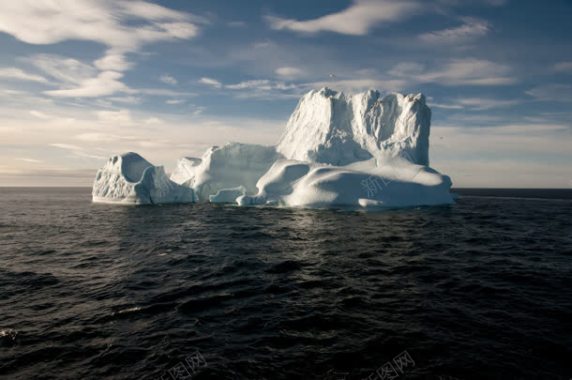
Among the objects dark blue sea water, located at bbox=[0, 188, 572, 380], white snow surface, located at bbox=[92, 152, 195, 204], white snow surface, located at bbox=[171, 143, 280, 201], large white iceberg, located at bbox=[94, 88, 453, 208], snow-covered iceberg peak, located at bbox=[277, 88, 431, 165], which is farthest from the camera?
white snow surface, located at bbox=[171, 143, 280, 201]

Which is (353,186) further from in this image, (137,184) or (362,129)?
(137,184)

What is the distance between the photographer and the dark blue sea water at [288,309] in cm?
650

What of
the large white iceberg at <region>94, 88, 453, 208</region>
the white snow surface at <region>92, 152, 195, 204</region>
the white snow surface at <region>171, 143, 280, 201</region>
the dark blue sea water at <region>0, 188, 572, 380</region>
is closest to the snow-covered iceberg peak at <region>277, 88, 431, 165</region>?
the large white iceberg at <region>94, 88, 453, 208</region>

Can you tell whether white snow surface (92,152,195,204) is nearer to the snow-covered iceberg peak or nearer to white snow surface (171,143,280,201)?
white snow surface (171,143,280,201)

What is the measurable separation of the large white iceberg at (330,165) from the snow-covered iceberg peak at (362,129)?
12cm

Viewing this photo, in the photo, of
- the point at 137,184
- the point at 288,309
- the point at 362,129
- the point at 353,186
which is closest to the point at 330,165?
the point at 353,186

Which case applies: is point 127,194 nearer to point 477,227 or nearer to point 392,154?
point 392,154

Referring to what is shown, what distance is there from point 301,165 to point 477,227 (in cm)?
1860

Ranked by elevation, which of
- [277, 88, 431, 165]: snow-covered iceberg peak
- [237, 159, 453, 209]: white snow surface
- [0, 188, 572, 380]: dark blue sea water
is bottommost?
[0, 188, 572, 380]: dark blue sea water

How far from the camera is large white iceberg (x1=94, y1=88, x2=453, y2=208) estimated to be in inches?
1308

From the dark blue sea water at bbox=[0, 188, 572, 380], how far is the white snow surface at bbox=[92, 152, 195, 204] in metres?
21.6

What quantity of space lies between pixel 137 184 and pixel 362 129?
1140 inches

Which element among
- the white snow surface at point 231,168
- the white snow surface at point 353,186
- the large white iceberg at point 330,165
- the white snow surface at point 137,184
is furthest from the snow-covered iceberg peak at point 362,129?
the white snow surface at point 137,184

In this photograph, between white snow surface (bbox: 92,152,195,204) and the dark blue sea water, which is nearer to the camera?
the dark blue sea water
